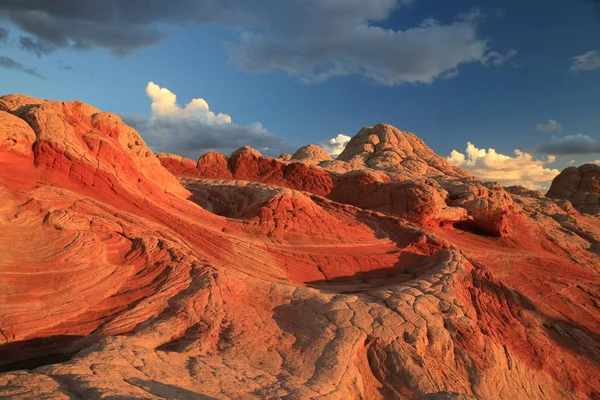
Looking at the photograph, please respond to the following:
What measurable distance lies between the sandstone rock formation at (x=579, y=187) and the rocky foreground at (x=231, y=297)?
26.4 metres

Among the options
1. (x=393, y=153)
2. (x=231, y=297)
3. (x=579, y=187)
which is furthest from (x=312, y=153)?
(x=579, y=187)

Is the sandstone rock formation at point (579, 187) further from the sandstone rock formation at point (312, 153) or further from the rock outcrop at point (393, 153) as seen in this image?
the sandstone rock formation at point (312, 153)

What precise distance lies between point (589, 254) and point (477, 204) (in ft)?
22.2

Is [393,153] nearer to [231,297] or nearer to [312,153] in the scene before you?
[312,153]

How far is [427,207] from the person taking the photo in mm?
20281

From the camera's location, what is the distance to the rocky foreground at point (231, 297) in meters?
6.81

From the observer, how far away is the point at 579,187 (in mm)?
41750

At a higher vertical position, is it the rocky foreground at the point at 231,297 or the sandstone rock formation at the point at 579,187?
the sandstone rock formation at the point at 579,187

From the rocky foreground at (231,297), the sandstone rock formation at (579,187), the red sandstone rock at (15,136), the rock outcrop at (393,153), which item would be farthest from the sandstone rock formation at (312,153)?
the red sandstone rock at (15,136)

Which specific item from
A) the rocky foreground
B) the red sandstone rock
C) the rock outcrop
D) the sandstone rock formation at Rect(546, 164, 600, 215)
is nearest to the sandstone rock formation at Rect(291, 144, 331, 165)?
the rock outcrop

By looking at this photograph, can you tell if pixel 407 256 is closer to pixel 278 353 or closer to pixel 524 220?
pixel 278 353

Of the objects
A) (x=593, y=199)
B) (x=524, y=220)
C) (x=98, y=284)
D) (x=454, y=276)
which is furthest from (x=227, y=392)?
(x=593, y=199)

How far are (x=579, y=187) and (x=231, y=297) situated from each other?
44.4m

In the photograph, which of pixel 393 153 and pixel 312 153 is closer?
pixel 312 153
